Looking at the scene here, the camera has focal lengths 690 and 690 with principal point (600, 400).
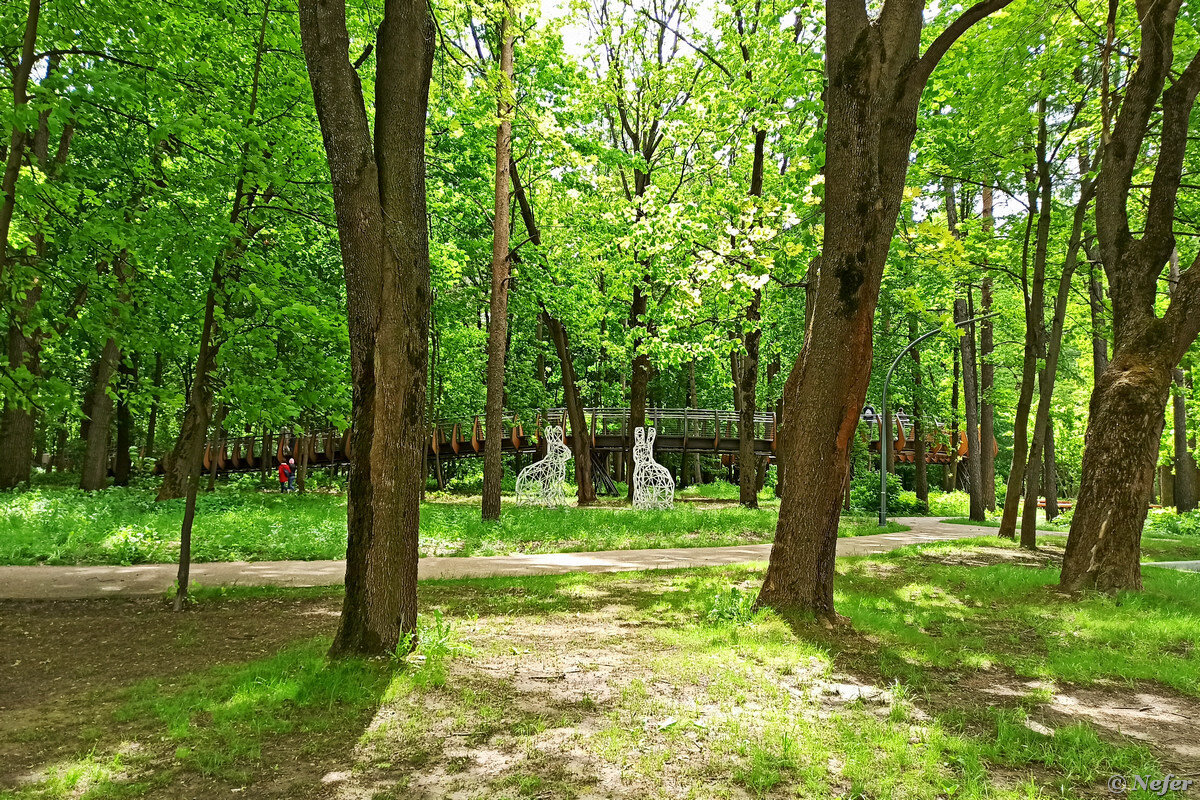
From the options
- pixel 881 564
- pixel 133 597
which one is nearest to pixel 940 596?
pixel 881 564

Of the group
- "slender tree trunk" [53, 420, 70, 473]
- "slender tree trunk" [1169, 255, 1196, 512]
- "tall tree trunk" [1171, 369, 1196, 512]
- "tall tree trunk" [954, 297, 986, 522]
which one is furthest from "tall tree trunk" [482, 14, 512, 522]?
"slender tree trunk" [53, 420, 70, 473]

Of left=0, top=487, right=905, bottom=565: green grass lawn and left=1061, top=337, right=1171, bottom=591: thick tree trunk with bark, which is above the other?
left=1061, top=337, right=1171, bottom=591: thick tree trunk with bark

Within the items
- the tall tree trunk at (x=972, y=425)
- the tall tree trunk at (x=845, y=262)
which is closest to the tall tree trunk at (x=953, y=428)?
the tall tree trunk at (x=972, y=425)

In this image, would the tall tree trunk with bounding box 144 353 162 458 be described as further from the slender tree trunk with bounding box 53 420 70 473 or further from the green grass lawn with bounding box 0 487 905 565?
the slender tree trunk with bounding box 53 420 70 473

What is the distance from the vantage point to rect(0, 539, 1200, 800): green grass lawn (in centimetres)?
312

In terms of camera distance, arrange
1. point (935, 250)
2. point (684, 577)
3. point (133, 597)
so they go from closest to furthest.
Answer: point (133, 597) < point (684, 577) < point (935, 250)

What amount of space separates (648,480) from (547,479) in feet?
8.61

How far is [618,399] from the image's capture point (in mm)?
30406

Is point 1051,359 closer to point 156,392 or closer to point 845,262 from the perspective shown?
point 845,262

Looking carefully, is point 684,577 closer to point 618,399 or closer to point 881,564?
point 881,564

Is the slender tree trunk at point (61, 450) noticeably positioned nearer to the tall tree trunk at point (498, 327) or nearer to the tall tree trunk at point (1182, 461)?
the tall tree trunk at point (498, 327)

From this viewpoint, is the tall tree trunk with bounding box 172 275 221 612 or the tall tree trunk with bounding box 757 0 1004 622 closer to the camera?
the tall tree trunk with bounding box 757 0 1004 622

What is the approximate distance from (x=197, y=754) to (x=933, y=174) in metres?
13.9

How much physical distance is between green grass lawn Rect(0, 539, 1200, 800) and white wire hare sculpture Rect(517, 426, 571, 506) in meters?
10.7
